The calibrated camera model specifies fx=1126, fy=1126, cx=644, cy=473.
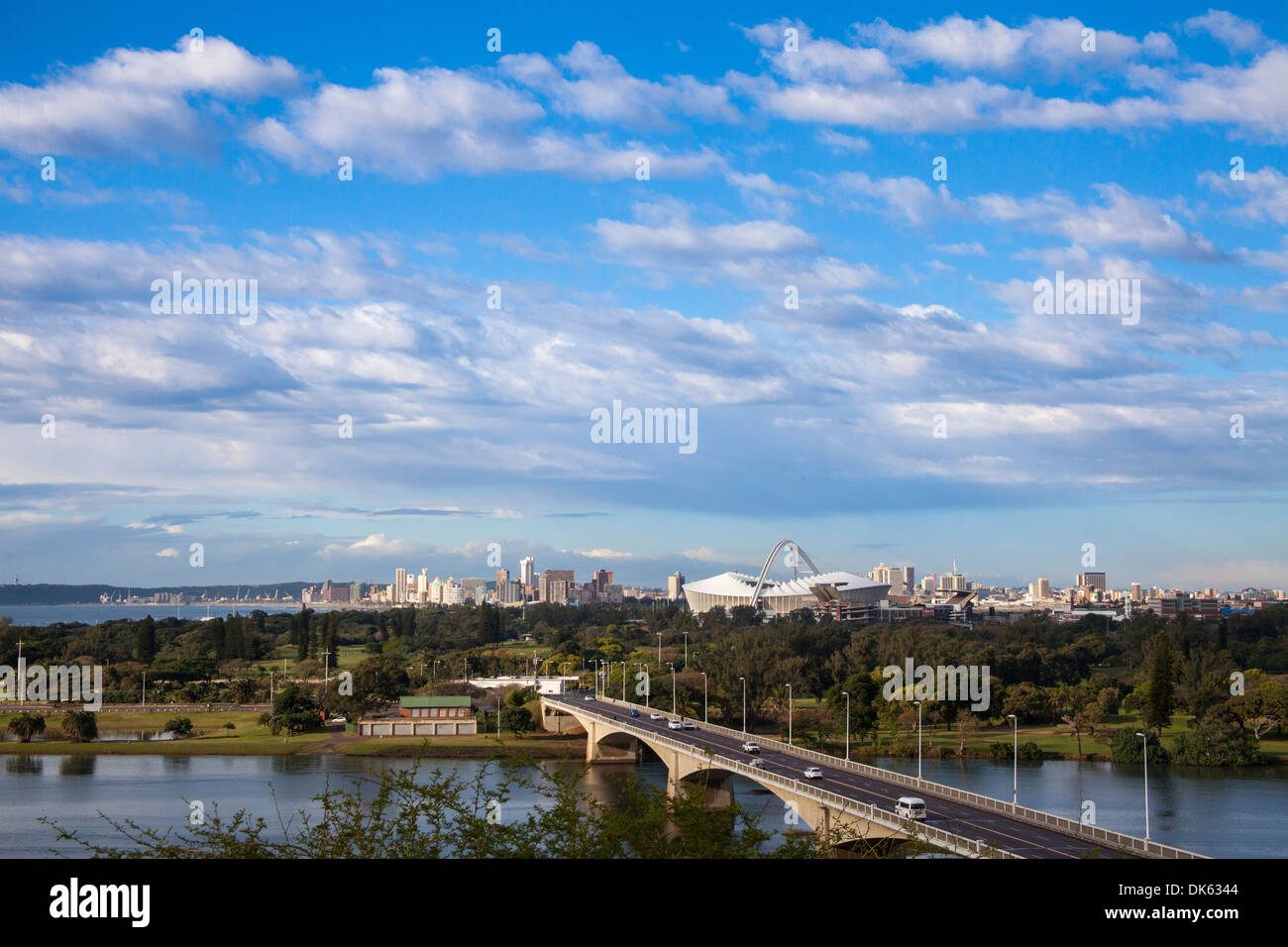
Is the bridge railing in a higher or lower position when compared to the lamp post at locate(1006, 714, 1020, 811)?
higher

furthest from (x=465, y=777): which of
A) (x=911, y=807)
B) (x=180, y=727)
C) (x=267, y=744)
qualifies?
(x=911, y=807)

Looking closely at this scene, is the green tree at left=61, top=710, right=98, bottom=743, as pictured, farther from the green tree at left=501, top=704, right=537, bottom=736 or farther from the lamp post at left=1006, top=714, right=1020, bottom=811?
the lamp post at left=1006, top=714, right=1020, bottom=811

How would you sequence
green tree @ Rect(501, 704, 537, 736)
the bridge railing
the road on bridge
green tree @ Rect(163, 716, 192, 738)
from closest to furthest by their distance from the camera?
1. the bridge railing
2. the road on bridge
3. green tree @ Rect(163, 716, 192, 738)
4. green tree @ Rect(501, 704, 537, 736)

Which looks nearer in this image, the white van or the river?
the white van

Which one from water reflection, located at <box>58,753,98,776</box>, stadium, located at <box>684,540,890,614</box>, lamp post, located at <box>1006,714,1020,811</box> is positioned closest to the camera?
lamp post, located at <box>1006,714,1020,811</box>

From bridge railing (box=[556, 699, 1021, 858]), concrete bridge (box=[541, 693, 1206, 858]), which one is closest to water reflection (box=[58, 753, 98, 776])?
concrete bridge (box=[541, 693, 1206, 858])

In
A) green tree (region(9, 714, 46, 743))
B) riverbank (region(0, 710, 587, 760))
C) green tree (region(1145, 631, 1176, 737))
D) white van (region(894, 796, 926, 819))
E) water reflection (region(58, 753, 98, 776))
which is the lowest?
riverbank (region(0, 710, 587, 760))
